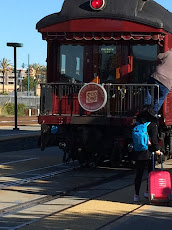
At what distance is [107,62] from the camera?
49.3 ft

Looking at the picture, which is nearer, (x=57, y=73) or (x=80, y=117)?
(x=80, y=117)

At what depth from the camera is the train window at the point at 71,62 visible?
15203 mm

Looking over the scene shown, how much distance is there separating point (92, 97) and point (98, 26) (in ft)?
5.80

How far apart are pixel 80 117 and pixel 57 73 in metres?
1.81

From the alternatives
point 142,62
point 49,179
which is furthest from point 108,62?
point 49,179

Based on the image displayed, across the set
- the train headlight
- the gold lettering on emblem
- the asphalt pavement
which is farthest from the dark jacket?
the asphalt pavement

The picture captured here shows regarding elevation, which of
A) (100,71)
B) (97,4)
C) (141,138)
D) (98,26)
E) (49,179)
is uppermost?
(97,4)

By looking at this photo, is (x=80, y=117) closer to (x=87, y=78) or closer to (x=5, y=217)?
(x=87, y=78)

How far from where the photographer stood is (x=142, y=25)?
1402 cm

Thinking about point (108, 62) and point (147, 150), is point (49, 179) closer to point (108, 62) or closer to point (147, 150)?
point (108, 62)

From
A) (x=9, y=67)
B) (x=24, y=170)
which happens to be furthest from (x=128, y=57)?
(x=9, y=67)

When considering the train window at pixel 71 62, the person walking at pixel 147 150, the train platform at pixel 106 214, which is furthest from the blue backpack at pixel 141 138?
the train window at pixel 71 62

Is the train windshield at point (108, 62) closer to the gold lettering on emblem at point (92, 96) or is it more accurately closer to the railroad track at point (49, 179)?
the gold lettering on emblem at point (92, 96)

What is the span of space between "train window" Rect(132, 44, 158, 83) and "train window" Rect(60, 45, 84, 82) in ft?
4.52
